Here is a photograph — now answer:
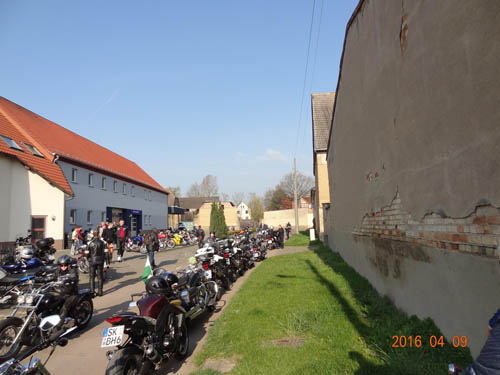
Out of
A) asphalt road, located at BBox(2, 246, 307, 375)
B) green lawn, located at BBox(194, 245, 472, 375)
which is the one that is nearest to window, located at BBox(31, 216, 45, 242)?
asphalt road, located at BBox(2, 246, 307, 375)

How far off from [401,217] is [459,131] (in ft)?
Result: 6.87

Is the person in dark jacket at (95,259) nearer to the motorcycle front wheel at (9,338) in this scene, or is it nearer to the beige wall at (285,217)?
the motorcycle front wheel at (9,338)

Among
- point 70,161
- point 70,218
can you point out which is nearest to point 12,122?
point 70,161

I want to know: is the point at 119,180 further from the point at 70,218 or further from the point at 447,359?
the point at 447,359

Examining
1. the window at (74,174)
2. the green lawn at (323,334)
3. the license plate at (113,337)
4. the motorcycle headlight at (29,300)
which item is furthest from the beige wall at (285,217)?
the license plate at (113,337)

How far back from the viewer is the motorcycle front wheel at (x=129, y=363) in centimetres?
332

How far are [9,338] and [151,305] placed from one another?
2.32 m

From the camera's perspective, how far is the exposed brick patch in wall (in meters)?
2.69

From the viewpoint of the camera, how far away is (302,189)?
231 ft

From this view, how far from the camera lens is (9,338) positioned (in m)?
4.61

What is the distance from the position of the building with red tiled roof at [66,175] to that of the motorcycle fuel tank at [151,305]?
1619cm

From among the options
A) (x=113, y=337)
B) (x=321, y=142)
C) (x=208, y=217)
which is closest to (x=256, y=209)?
(x=208, y=217)
